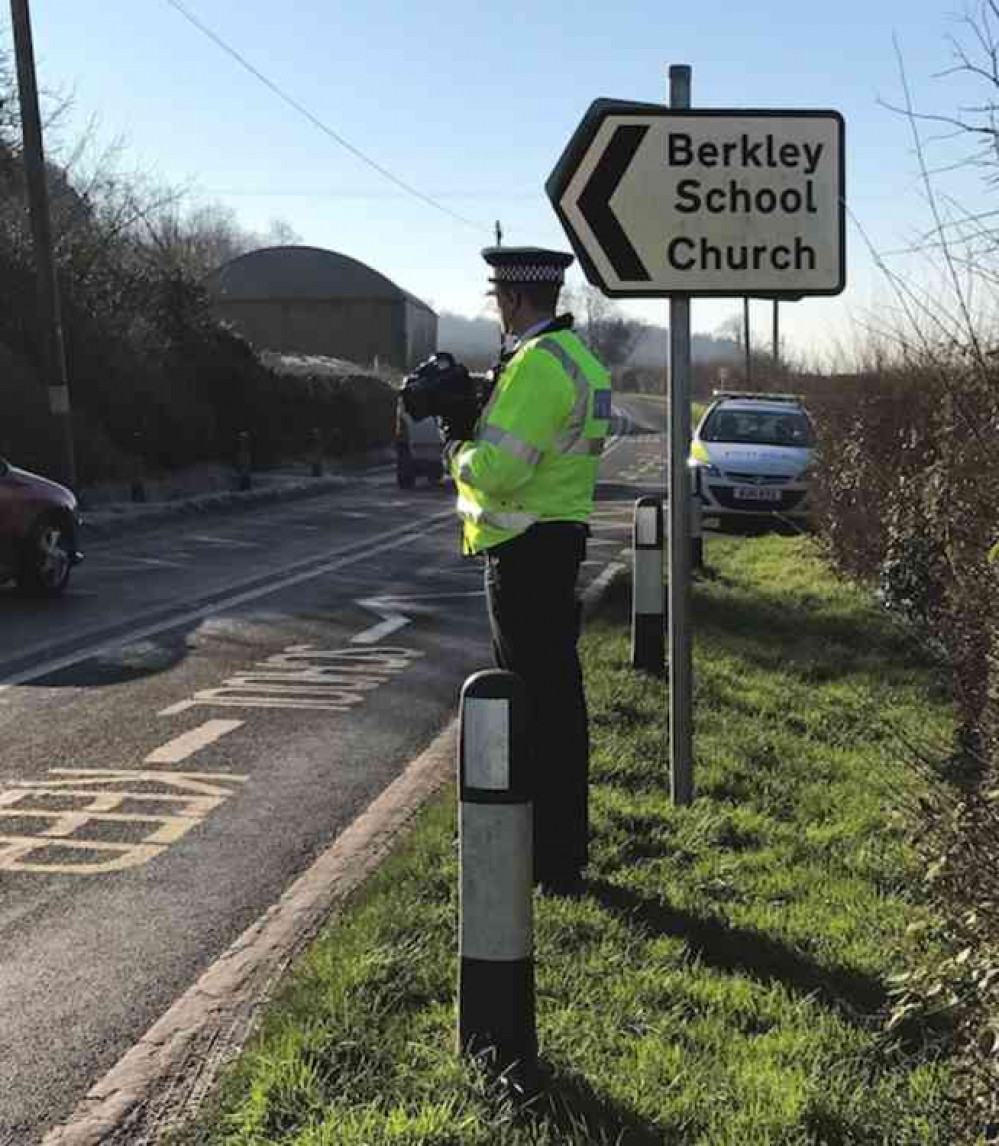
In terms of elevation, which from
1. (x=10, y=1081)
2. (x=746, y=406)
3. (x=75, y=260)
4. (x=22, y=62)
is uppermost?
(x=22, y=62)

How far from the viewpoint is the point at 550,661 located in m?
4.28

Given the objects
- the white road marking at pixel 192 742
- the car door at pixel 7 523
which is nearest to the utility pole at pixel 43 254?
the car door at pixel 7 523

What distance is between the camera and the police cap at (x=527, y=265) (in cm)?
422

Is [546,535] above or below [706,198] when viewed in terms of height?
below

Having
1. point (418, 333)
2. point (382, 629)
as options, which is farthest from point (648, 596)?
point (418, 333)

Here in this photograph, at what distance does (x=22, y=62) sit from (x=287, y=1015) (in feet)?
58.7

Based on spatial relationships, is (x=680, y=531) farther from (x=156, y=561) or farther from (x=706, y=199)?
(x=156, y=561)

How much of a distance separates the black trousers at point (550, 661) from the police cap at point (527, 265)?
0.75 meters

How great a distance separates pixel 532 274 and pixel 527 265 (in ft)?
0.11

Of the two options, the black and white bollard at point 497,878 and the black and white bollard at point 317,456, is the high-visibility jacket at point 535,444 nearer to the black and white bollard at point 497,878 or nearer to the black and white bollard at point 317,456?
the black and white bollard at point 497,878

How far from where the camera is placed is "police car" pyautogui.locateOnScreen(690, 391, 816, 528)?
16.4 m

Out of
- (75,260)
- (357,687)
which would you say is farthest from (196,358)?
(357,687)

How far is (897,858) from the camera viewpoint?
14.9 ft

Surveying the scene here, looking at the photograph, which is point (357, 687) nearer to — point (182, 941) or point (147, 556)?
point (182, 941)
